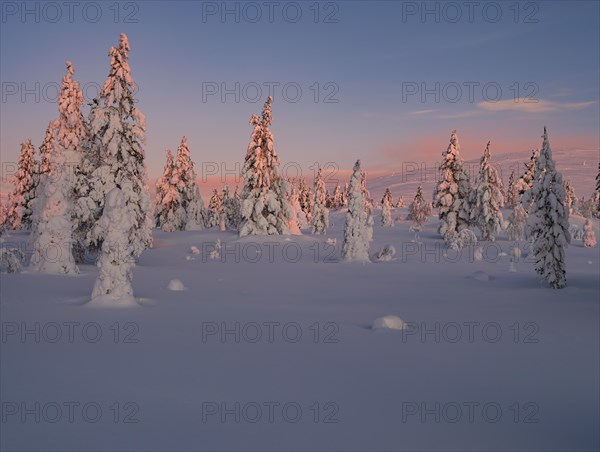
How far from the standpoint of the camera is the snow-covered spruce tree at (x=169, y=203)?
192ft

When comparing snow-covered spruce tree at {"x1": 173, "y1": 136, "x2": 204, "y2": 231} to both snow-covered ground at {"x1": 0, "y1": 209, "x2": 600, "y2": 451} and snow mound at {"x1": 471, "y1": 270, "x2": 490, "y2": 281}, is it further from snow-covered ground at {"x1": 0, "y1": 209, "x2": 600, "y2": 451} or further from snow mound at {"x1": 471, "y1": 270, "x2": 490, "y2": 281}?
snow mound at {"x1": 471, "y1": 270, "x2": 490, "y2": 281}

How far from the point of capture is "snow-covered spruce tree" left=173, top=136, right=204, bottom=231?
193 feet

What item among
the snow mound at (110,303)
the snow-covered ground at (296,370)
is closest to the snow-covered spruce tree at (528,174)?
the snow-covered ground at (296,370)

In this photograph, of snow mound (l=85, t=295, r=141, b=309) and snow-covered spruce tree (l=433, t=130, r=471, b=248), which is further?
snow-covered spruce tree (l=433, t=130, r=471, b=248)

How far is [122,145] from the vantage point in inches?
1053

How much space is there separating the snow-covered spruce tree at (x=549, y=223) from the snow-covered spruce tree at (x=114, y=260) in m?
15.3

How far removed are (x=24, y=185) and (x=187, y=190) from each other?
17524mm

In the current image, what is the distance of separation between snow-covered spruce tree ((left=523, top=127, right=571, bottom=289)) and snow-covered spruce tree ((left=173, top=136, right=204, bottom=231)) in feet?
149

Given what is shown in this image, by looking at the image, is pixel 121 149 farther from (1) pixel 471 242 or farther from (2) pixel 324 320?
(1) pixel 471 242

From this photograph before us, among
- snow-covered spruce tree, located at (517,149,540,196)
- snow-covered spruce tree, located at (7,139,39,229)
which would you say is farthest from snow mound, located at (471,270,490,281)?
snow-covered spruce tree, located at (7,139,39,229)

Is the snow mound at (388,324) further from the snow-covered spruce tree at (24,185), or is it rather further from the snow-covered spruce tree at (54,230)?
the snow-covered spruce tree at (24,185)

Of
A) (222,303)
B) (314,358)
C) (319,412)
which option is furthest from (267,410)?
(222,303)

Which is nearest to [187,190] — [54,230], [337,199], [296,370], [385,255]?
[385,255]

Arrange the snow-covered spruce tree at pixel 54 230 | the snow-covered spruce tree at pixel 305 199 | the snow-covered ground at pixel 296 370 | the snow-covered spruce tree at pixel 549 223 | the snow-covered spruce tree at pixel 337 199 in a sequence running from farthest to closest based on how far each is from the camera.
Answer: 1. the snow-covered spruce tree at pixel 337 199
2. the snow-covered spruce tree at pixel 305 199
3. the snow-covered spruce tree at pixel 54 230
4. the snow-covered spruce tree at pixel 549 223
5. the snow-covered ground at pixel 296 370
